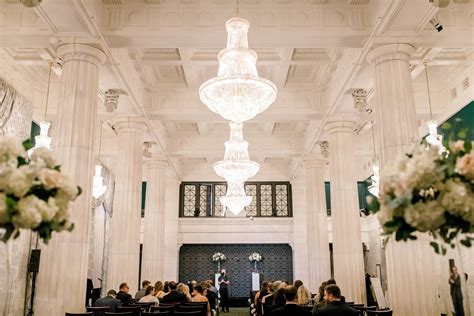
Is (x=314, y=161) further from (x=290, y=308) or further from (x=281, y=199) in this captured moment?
(x=290, y=308)

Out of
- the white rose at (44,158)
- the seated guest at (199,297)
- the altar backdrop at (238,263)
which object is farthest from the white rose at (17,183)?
the altar backdrop at (238,263)

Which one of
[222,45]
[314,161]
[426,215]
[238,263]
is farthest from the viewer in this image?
[238,263]

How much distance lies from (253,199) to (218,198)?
5.41ft

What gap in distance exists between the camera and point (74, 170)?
7.28m

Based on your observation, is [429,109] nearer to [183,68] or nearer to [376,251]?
[183,68]

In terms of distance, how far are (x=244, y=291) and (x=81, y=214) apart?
47.1 feet

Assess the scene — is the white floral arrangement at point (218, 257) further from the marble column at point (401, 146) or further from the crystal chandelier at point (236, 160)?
the marble column at point (401, 146)

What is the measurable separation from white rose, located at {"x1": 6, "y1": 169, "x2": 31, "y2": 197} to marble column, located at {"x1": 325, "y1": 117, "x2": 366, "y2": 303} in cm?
977

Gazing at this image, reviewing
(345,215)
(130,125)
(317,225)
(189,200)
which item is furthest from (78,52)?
(189,200)

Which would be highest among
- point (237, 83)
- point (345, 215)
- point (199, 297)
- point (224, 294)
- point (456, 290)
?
point (237, 83)

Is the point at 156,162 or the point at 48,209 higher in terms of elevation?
the point at 156,162

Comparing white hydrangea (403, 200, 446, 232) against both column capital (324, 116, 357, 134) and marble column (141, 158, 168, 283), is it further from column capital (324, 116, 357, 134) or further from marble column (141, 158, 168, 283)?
marble column (141, 158, 168, 283)

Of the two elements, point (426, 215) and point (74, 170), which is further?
point (74, 170)

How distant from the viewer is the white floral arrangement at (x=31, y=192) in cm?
230
